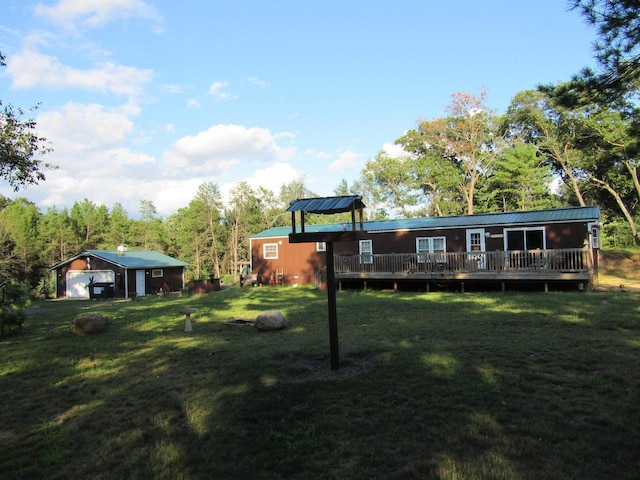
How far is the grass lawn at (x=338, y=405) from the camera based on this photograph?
3.62 metres

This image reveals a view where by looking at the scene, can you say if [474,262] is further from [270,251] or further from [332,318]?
[270,251]

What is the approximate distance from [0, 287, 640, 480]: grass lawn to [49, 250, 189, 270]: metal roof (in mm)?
22301

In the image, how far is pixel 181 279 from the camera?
33781mm

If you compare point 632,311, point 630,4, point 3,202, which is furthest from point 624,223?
point 3,202

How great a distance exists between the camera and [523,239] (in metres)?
18.3

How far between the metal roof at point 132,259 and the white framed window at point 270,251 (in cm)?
967

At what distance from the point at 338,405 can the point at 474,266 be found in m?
13.7

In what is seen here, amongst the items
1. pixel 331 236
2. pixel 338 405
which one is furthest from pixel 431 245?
pixel 338 405

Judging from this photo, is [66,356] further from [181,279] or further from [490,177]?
[490,177]

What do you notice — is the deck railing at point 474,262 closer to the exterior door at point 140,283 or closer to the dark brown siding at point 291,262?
the dark brown siding at point 291,262

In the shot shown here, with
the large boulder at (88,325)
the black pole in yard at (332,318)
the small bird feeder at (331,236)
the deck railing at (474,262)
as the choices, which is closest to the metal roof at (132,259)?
the deck railing at (474,262)

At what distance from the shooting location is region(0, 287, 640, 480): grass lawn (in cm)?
362

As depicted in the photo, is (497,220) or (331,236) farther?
(497,220)

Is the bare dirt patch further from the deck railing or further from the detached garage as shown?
the detached garage
